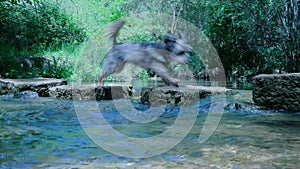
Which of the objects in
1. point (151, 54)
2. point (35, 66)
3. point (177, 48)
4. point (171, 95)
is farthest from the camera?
point (35, 66)

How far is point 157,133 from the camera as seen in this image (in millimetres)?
2980

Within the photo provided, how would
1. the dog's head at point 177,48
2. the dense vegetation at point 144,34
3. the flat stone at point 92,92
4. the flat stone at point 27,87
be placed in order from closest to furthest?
the dog's head at point 177,48
the flat stone at point 92,92
the flat stone at point 27,87
the dense vegetation at point 144,34

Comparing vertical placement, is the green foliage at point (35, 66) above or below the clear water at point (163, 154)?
above

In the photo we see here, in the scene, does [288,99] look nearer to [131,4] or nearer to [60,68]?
[60,68]

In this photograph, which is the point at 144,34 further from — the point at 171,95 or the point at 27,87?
the point at 171,95

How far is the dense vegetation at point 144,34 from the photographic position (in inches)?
354

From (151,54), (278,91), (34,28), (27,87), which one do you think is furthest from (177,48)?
(34,28)

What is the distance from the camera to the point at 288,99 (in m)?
4.43

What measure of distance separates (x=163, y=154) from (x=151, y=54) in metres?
2.78

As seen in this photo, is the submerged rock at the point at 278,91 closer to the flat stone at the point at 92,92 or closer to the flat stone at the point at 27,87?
the flat stone at the point at 92,92

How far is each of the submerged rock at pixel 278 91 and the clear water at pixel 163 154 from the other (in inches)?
16.8

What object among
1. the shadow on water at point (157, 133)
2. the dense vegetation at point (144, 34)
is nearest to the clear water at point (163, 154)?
the shadow on water at point (157, 133)

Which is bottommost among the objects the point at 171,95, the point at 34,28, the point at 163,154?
the point at 163,154

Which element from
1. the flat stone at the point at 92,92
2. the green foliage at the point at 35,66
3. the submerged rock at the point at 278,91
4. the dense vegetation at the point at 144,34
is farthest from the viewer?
the green foliage at the point at 35,66
